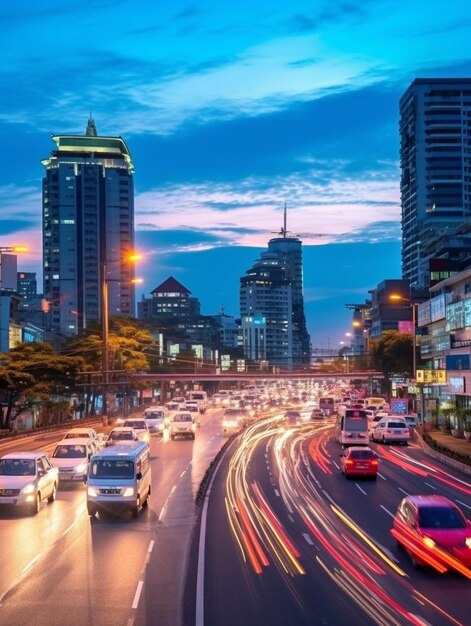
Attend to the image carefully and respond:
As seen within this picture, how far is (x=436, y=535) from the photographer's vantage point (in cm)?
1923

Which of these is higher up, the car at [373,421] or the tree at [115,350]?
the tree at [115,350]

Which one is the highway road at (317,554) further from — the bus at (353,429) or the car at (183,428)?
the car at (183,428)

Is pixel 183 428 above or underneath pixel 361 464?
underneath

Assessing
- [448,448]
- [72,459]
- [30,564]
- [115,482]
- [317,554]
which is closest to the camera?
[30,564]

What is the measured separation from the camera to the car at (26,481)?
92.3 feet

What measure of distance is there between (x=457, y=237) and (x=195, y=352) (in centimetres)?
6454

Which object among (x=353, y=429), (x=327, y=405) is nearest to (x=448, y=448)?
(x=353, y=429)

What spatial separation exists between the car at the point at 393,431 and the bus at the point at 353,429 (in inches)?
143

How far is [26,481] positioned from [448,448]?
106 feet

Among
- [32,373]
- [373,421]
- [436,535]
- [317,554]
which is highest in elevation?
[32,373]

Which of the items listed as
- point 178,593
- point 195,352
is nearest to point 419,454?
point 178,593

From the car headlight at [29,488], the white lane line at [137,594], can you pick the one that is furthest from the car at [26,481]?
the white lane line at [137,594]

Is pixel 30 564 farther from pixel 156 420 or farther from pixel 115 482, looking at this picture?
pixel 156 420

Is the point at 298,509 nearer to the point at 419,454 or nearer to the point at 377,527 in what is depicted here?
the point at 377,527
